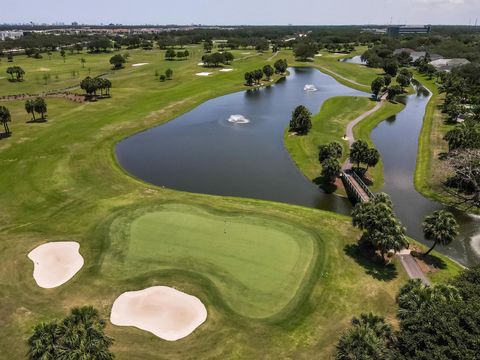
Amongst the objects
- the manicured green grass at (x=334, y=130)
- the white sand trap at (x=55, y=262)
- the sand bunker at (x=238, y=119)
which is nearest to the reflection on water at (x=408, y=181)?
the manicured green grass at (x=334, y=130)

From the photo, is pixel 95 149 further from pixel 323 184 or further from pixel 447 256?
pixel 447 256

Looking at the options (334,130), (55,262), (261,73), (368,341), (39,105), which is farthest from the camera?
(261,73)

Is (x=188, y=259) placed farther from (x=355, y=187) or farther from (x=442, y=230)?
(x=355, y=187)

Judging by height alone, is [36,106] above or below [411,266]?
above

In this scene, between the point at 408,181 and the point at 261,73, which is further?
the point at 261,73

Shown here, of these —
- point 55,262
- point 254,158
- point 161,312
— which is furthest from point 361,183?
point 55,262

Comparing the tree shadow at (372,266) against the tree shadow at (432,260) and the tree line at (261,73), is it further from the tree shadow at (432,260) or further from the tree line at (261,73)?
the tree line at (261,73)

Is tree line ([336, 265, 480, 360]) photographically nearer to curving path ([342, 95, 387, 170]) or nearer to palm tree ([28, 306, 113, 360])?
palm tree ([28, 306, 113, 360])
